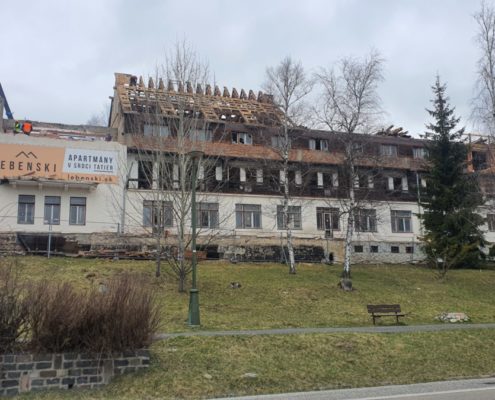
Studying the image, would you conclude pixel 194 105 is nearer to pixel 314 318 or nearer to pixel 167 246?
pixel 167 246

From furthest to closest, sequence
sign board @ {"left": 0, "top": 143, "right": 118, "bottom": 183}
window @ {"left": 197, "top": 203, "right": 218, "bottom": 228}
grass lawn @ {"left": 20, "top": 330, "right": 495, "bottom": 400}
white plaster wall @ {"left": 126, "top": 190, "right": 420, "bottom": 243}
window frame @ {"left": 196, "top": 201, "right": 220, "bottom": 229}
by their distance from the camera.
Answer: white plaster wall @ {"left": 126, "top": 190, "right": 420, "bottom": 243}, window @ {"left": 197, "top": 203, "right": 218, "bottom": 228}, window frame @ {"left": 196, "top": 201, "right": 220, "bottom": 229}, sign board @ {"left": 0, "top": 143, "right": 118, "bottom": 183}, grass lawn @ {"left": 20, "top": 330, "right": 495, "bottom": 400}

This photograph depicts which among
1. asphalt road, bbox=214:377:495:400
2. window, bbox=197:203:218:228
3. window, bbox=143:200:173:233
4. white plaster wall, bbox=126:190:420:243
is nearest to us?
asphalt road, bbox=214:377:495:400

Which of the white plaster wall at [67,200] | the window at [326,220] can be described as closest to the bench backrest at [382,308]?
the white plaster wall at [67,200]

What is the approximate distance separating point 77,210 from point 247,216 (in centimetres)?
1255

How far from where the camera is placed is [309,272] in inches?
1247

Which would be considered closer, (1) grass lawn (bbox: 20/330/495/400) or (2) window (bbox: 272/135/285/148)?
(1) grass lawn (bbox: 20/330/495/400)

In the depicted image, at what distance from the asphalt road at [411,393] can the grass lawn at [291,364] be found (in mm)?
545

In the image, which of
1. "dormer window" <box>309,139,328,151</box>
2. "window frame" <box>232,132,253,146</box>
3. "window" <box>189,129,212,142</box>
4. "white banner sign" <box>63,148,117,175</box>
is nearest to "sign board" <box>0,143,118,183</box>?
"white banner sign" <box>63,148,117,175</box>

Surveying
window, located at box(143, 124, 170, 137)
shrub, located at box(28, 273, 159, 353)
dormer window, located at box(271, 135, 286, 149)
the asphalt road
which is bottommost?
the asphalt road

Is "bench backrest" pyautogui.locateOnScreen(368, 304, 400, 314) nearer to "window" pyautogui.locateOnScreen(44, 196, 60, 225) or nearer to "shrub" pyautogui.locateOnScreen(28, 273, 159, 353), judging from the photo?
"shrub" pyautogui.locateOnScreen(28, 273, 159, 353)

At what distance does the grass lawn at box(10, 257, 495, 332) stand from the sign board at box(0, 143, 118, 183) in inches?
366

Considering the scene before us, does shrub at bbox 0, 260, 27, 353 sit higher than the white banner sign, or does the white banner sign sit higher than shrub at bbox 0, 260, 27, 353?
the white banner sign

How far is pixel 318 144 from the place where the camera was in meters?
46.3

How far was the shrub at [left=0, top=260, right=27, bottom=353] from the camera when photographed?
9.86 m
